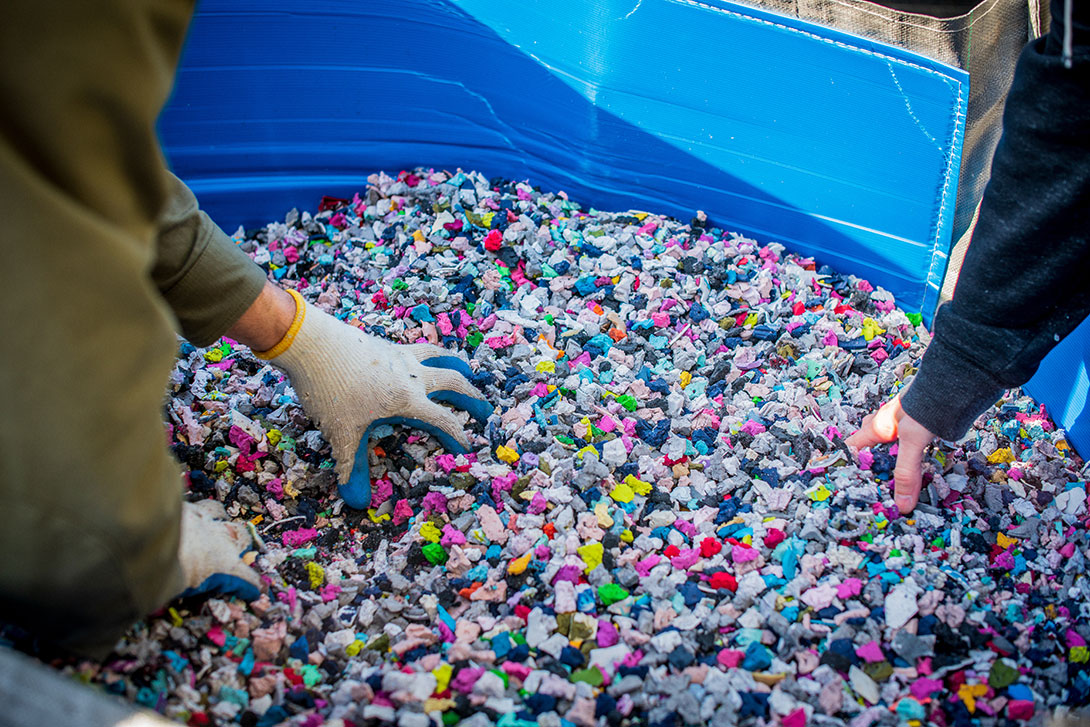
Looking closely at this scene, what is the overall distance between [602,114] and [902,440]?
3.40ft

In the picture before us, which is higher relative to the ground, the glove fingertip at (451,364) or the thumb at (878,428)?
the thumb at (878,428)

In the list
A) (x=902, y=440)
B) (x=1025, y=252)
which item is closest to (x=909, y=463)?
(x=902, y=440)

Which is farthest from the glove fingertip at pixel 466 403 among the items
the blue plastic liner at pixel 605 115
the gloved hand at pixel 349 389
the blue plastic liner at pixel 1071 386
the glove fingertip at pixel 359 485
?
the blue plastic liner at pixel 1071 386

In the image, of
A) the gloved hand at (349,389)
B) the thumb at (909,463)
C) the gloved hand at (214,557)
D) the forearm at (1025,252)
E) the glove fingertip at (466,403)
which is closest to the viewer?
the forearm at (1025,252)

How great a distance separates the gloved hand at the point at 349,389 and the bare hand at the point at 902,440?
2.36 ft

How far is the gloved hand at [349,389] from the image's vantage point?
136 cm

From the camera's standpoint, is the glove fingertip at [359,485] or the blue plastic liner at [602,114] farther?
the blue plastic liner at [602,114]

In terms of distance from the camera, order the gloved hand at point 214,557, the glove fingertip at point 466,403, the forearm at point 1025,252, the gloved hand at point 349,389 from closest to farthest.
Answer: the forearm at point 1025,252, the gloved hand at point 214,557, the gloved hand at point 349,389, the glove fingertip at point 466,403

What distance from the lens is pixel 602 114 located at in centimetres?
193

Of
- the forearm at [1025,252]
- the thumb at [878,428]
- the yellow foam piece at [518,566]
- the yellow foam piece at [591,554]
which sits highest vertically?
the forearm at [1025,252]

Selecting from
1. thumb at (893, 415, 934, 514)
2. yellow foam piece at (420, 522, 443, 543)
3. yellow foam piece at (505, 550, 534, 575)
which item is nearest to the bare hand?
thumb at (893, 415, 934, 514)

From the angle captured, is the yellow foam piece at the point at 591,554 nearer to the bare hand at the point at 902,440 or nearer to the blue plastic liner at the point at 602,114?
the bare hand at the point at 902,440

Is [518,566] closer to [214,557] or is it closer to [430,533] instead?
[430,533]

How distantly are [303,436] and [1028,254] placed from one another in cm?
116
